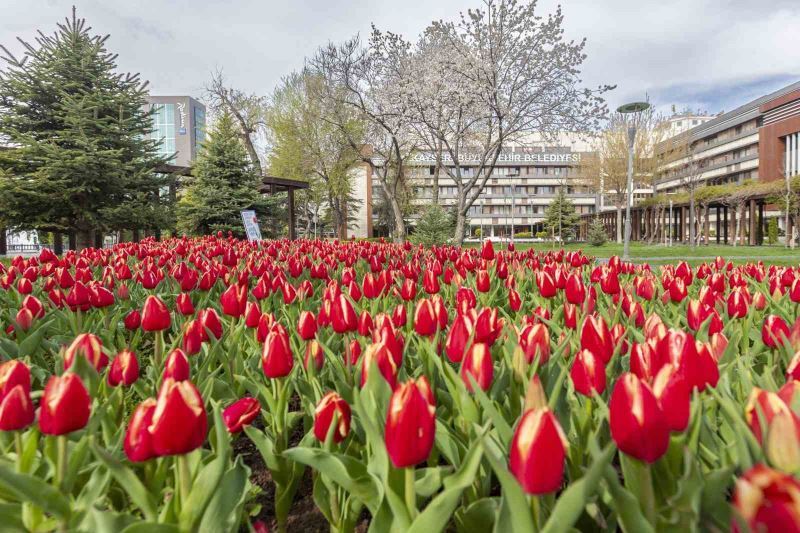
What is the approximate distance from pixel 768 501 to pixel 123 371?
5.07ft

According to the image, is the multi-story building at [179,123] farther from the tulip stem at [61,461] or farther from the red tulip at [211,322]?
the tulip stem at [61,461]

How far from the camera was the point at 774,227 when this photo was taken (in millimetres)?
36625

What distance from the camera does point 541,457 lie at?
0.75 m

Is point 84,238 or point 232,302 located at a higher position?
point 84,238

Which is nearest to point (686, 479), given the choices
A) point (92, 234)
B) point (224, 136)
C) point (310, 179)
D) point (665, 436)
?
point (665, 436)

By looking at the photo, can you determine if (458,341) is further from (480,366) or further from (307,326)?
(307,326)

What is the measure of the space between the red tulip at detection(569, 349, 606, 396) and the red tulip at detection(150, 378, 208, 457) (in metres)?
0.90

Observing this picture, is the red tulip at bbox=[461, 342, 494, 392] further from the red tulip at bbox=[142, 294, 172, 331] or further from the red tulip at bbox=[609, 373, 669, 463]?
the red tulip at bbox=[142, 294, 172, 331]

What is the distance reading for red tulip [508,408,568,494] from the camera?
29.5 inches

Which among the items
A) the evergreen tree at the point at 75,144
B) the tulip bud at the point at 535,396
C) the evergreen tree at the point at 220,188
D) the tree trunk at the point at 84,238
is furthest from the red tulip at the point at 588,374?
the evergreen tree at the point at 220,188

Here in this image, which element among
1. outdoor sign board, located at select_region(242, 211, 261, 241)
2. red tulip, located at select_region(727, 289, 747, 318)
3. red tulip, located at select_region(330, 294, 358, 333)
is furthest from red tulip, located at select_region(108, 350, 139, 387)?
outdoor sign board, located at select_region(242, 211, 261, 241)

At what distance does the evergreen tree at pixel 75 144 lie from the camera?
14258 mm

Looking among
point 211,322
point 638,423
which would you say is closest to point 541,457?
point 638,423

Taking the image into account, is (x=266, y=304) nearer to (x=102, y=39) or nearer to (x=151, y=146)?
(x=151, y=146)
